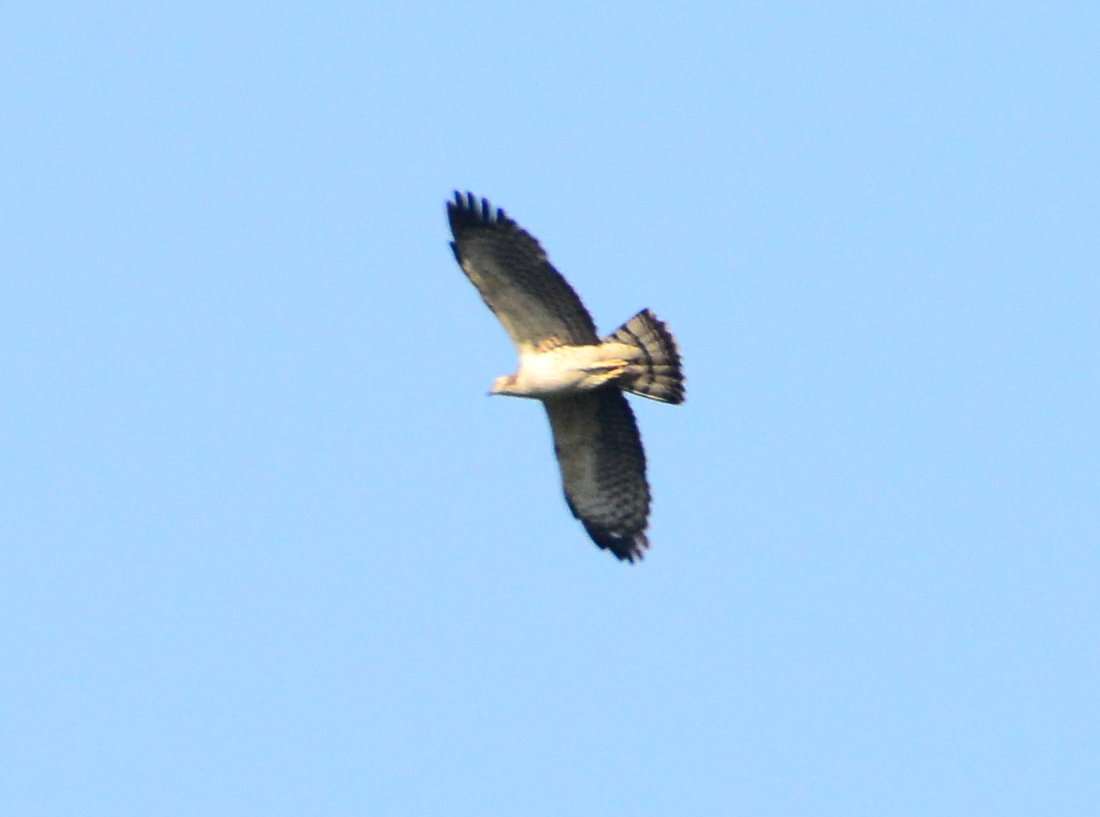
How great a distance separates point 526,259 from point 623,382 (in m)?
1.31

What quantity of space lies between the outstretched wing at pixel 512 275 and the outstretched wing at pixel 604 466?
77cm

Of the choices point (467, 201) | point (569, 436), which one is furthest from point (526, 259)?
point (569, 436)

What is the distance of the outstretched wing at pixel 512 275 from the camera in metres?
18.0

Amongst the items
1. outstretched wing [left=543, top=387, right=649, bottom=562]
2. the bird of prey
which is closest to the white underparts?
the bird of prey

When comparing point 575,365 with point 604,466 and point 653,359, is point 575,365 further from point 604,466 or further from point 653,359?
point 604,466

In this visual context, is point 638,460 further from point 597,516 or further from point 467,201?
point 467,201

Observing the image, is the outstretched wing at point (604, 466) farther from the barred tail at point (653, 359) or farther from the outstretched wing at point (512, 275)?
the outstretched wing at point (512, 275)

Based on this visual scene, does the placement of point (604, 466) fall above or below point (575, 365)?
below

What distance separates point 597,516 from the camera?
782 inches

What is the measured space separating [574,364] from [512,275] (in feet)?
2.87

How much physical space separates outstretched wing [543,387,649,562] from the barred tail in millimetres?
439

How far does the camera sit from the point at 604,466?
1955 centimetres

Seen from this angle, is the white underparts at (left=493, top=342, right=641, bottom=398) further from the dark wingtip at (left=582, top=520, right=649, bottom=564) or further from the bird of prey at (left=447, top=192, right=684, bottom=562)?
the dark wingtip at (left=582, top=520, right=649, bottom=564)

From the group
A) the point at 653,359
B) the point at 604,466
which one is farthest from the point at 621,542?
the point at 653,359
